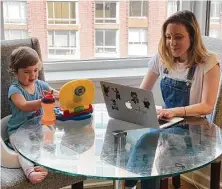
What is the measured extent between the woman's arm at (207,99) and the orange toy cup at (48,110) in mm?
528

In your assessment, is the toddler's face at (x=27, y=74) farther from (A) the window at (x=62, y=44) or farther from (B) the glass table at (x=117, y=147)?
(A) the window at (x=62, y=44)

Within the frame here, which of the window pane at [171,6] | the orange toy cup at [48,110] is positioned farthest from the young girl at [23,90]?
the window pane at [171,6]

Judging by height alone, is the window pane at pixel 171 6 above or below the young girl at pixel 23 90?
above

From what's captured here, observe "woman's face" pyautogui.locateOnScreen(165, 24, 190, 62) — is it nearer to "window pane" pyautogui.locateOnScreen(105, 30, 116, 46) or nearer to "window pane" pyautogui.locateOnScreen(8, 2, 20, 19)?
"window pane" pyautogui.locateOnScreen(105, 30, 116, 46)

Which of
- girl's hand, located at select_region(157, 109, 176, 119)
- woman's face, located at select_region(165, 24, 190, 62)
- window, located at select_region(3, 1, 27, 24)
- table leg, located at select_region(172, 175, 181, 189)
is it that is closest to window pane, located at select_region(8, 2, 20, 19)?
window, located at select_region(3, 1, 27, 24)

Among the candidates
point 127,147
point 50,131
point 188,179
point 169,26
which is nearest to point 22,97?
point 50,131

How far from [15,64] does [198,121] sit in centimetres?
88

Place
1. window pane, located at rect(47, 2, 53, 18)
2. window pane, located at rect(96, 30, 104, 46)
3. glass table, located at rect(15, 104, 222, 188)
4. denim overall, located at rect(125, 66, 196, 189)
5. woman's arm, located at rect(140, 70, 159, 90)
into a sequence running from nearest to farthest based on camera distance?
1. glass table, located at rect(15, 104, 222, 188)
2. denim overall, located at rect(125, 66, 196, 189)
3. woman's arm, located at rect(140, 70, 159, 90)
4. window pane, located at rect(47, 2, 53, 18)
5. window pane, located at rect(96, 30, 104, 46)

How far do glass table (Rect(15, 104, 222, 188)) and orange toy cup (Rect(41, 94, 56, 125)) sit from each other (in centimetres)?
4

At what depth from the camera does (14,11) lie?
2562 mm

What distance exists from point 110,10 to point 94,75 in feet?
1.48

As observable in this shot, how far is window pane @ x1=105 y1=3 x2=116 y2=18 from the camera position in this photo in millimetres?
2719

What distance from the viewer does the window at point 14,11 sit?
255 cm

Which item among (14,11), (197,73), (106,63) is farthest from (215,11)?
(14,11)
